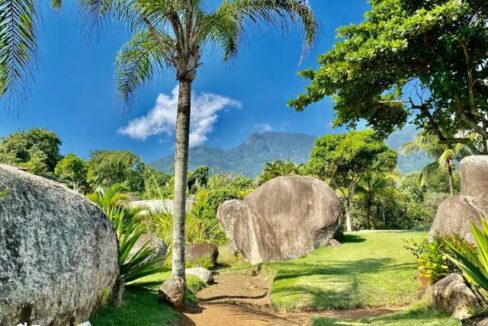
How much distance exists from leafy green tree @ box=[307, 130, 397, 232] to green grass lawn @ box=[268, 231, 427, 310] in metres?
14.4

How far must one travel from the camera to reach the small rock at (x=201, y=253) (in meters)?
20.5

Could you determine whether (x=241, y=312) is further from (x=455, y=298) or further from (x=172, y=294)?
(x=455, y=298)

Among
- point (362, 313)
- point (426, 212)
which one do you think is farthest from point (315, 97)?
point (426, 212)

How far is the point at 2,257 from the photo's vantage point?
18.1ft

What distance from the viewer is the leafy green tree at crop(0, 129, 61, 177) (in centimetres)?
5728

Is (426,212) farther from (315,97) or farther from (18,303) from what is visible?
(18,303)

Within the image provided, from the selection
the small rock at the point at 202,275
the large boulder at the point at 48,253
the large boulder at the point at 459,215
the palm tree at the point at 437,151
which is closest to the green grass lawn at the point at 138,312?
the large boulder at the point at 48,253

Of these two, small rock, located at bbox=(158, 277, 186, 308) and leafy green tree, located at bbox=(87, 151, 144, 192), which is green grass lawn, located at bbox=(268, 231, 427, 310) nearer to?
small rock, located at bbox=(158, 277, 186, 308)

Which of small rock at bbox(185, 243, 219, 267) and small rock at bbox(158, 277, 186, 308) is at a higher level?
small rock at bbox(185, 243, 219, 267)

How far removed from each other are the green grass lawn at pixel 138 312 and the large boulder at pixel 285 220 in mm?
9990

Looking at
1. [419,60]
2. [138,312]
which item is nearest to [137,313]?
[138,312]

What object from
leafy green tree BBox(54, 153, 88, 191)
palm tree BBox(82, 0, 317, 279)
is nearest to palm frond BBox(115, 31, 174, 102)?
palm tree BBox(82, 0, 317, 279)

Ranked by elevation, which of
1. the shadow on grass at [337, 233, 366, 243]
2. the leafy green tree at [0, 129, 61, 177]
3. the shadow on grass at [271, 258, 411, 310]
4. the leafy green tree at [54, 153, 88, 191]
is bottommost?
the shadow on grass at [271, 258, 411, 310]

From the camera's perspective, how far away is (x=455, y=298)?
26.8 feet
